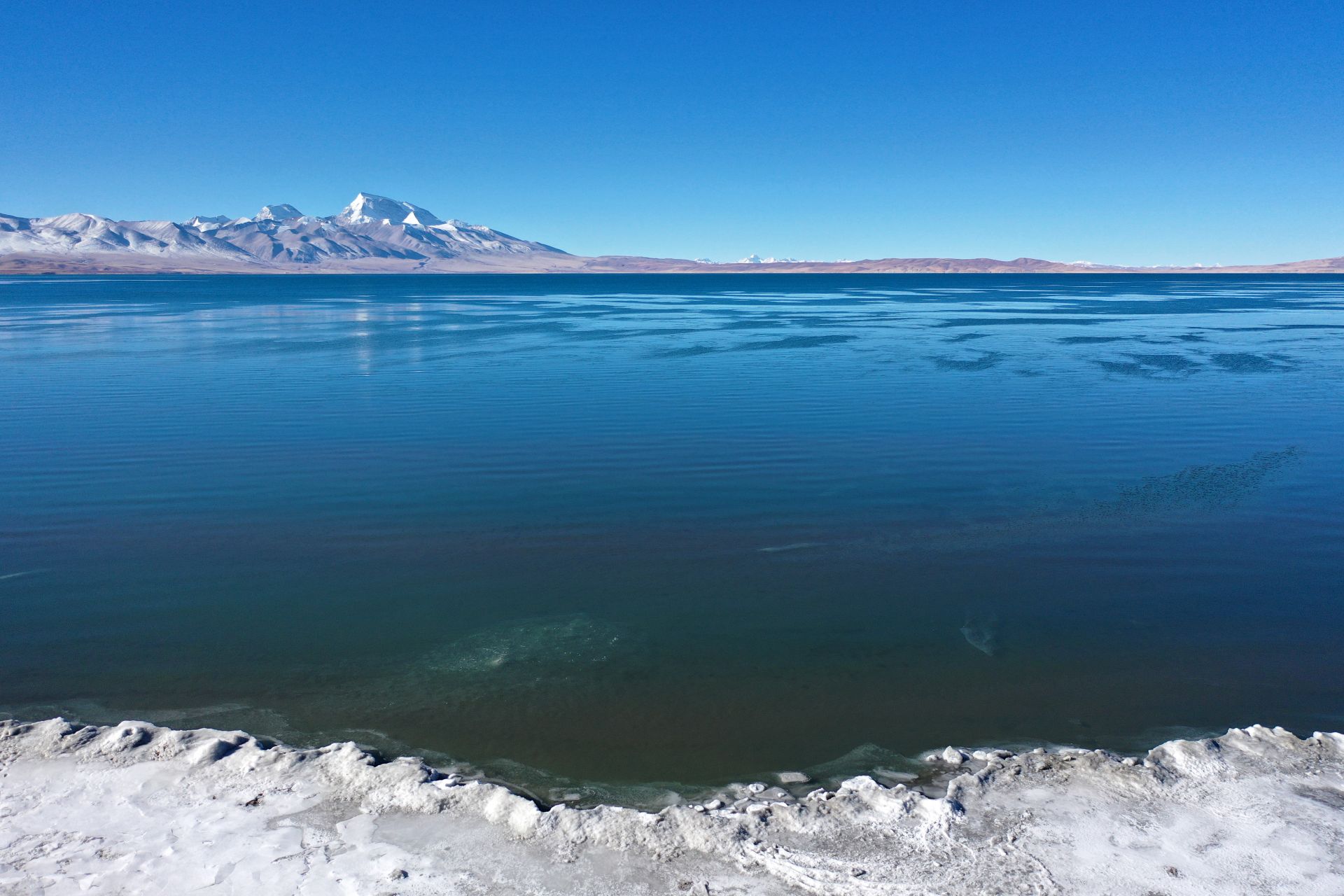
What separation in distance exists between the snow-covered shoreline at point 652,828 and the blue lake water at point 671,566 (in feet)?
2.67

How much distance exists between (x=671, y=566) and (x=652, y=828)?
6.14 metres

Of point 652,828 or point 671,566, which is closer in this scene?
point 652,828

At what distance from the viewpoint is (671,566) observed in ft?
42.4

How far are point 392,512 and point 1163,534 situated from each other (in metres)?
13.8

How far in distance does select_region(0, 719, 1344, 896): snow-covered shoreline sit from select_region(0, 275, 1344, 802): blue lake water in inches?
32.1

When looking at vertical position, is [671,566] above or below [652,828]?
above

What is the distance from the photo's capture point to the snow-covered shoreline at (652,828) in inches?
247

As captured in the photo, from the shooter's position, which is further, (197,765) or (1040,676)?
(1040,676)

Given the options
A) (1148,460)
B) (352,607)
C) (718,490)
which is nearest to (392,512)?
(352,607)

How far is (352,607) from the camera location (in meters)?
11.5

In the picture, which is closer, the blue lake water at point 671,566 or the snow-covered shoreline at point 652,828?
the snow-covered shoreline at point 652,828

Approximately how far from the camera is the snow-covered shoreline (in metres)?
6.29

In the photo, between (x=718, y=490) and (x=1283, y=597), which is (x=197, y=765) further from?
(x=1283, y=597)

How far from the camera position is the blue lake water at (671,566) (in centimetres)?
910
